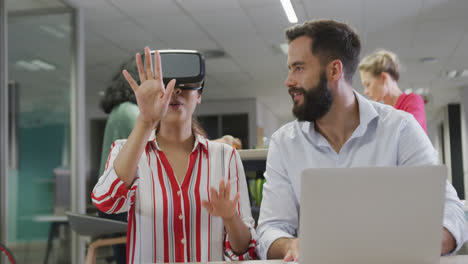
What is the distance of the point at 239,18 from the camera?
5.09 m

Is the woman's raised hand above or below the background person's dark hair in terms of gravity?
below

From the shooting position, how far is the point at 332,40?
1.70m

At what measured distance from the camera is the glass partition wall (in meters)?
3.53

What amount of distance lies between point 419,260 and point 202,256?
69cm

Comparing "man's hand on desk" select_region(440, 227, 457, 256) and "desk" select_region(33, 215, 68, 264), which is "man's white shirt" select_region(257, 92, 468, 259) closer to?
"man's hand on desk" select_region(440, 227, 457, 256)

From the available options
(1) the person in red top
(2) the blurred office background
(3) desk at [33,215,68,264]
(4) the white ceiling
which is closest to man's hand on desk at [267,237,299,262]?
(2) the blurred office background

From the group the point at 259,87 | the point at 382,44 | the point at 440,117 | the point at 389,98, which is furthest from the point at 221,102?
the point at 389,98

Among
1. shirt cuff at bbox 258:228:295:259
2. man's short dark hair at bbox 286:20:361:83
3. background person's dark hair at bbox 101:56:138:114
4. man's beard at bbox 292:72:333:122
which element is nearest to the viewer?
shirt cuff at bbox 258:228:295:259

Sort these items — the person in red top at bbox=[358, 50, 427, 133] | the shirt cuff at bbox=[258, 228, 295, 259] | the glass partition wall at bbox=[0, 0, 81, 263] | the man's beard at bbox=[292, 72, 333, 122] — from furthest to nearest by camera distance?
the glass partition wall at bbox=[0, 0, 81, 263] → the person in red top at bbox=[358, 50, 427, 133] → the man's beard at bbox=[292, 72, 333, 122] → the shirt cuff at bbox=[258, 228, 295, 259]

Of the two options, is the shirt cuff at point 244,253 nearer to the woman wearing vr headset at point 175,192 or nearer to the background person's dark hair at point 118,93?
the woman wearing vr headset at point 175,192

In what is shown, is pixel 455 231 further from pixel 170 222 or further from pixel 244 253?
pixel 170 222

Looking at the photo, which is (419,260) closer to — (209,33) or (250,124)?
(209,33)

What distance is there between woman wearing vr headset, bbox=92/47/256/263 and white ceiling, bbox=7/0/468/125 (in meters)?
3.32

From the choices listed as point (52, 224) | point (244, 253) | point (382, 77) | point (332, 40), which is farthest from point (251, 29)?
point (244, 253)
